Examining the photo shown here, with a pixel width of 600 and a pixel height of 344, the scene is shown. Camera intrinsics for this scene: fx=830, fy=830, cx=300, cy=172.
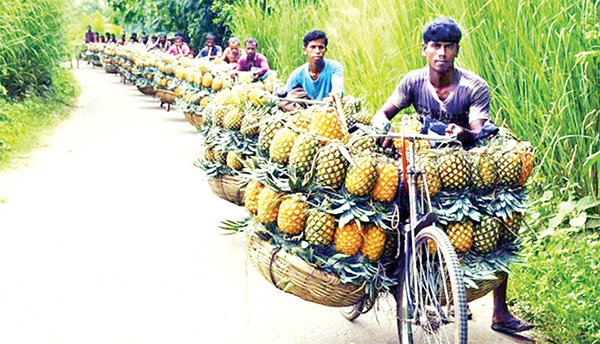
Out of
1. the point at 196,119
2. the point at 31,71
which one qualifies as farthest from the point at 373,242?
the point at 31,71

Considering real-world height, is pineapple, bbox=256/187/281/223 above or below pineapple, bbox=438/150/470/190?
below

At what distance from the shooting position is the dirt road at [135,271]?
16.5 ft

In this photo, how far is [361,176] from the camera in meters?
4.22

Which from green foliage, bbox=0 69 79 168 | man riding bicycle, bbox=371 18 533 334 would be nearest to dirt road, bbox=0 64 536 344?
man riding bicycle, bbox=371 18 533 334

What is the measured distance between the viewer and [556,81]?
6176 mm

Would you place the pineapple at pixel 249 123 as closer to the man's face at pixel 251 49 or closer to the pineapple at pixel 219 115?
the pineapple at pixel 219 115

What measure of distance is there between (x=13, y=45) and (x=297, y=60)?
4941mm

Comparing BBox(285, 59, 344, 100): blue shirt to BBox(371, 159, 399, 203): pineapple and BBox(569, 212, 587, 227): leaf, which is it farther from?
BBox(371, 159, 399, 203): pineapple

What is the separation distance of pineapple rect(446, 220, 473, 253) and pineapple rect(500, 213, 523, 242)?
25 centimetres

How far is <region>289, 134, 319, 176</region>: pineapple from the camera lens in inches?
175

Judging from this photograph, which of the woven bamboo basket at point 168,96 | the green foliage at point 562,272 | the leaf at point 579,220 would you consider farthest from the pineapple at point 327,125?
the woven bamboo basket at point 168,96

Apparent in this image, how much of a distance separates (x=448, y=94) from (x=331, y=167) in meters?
1.11

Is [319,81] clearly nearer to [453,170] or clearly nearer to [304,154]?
[304,154]

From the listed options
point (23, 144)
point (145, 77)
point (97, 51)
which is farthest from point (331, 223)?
point (97, 51)
